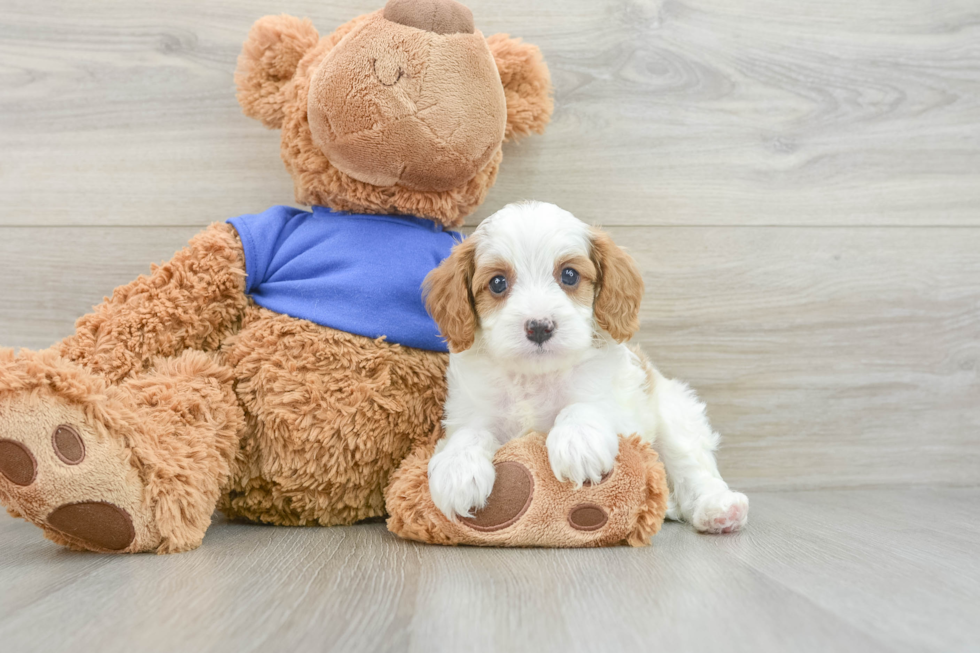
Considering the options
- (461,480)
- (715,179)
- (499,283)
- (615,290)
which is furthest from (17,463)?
(715,179)

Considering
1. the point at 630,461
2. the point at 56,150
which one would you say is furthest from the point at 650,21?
the point at 56,150

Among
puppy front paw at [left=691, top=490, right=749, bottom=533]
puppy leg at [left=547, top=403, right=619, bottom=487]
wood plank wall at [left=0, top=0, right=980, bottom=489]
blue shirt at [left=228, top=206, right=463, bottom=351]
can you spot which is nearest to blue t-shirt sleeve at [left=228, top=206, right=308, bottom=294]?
Result: blue shirt at [left=228, top=206, right=463, bottom=351]

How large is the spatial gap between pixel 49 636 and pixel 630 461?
0.83 meters

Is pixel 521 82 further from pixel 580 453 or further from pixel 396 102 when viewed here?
pixel 580 453

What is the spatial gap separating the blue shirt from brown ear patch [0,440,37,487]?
49 cm

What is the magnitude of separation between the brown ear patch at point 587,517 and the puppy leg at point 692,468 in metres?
0.29

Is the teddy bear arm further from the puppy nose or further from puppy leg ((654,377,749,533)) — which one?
puppy leg ((654,377,749,533))

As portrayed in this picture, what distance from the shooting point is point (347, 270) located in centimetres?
140

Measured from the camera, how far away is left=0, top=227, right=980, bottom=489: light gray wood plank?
1824mm

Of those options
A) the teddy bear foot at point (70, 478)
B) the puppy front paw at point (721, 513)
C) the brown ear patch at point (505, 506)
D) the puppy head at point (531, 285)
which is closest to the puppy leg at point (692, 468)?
the puppy front paw at point (721, 513)

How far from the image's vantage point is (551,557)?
113 centimetres

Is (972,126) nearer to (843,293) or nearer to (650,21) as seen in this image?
(843,293)

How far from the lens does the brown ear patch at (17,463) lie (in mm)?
1063

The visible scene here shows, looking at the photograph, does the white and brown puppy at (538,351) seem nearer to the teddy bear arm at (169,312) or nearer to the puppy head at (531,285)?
the puppy head at (531,285)
